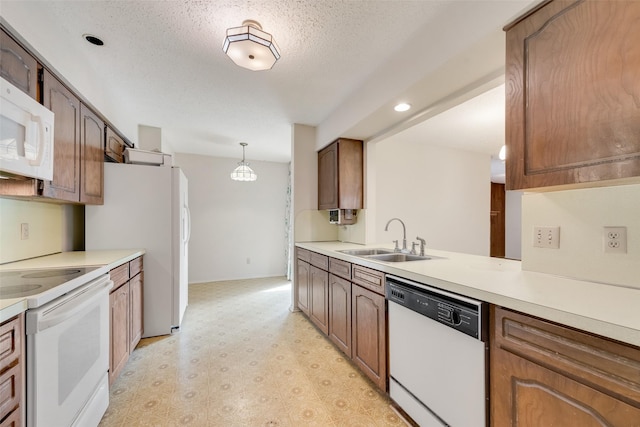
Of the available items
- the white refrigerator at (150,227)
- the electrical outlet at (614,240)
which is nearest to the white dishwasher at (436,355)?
the electrical outlet at (614,240)

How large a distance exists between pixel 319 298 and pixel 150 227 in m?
1.83

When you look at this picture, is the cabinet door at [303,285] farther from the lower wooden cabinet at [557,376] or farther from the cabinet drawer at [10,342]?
the cabinet drawer at [10,342]

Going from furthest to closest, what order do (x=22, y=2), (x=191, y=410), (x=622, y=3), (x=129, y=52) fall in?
(x=129, y=52), (x=191, y=410), (x=22, y=2), (x=622, y=3)

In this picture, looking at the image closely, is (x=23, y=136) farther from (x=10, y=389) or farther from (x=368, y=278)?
(x=368, y=278)

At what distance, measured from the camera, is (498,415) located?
1047mm

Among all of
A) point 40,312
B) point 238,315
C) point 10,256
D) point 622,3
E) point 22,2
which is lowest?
point 238,315

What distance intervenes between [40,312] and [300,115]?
276 centimetres

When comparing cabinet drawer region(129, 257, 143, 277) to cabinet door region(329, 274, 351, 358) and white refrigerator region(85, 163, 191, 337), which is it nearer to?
white refrigerator region(85, 163, 191, 337)

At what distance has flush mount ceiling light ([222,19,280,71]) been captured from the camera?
5.18 ft

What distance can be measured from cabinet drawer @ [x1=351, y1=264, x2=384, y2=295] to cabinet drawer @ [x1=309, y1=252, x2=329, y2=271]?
49 centimetres

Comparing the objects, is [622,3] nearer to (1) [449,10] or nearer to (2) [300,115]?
(1) [449,10]

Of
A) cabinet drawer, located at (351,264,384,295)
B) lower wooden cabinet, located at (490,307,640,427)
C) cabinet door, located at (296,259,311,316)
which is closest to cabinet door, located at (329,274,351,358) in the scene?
cabinet drawer, located at (351,264,384,295)

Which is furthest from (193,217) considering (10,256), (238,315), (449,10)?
(449,10)

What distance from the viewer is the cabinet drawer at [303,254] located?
3.01 m
